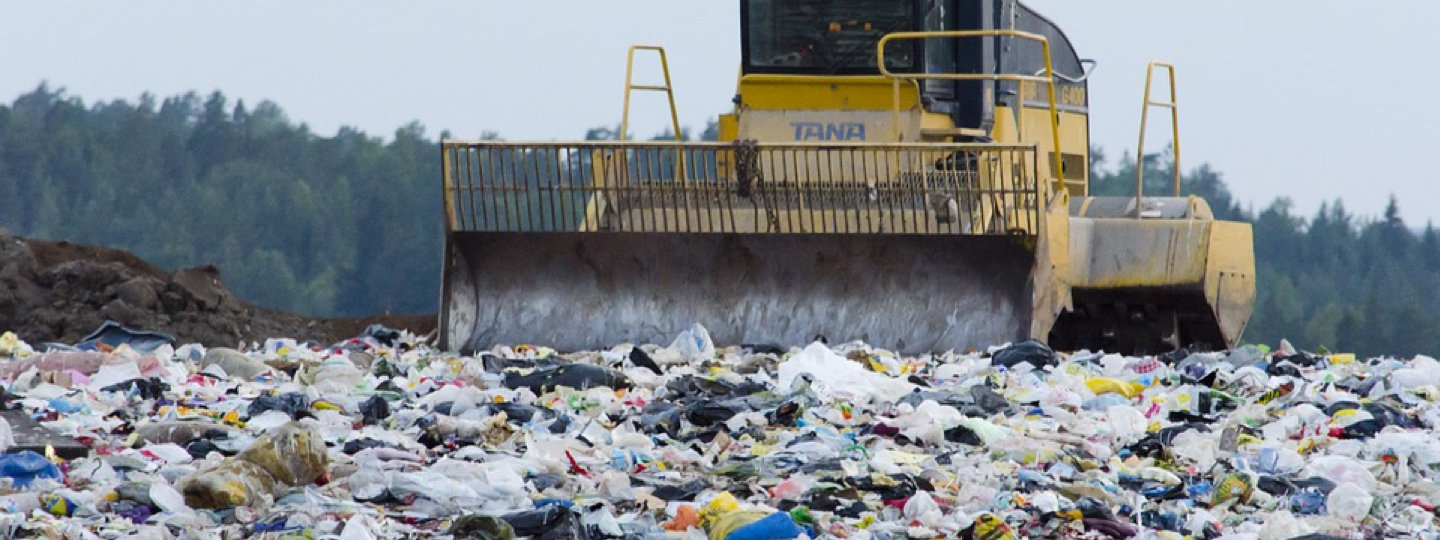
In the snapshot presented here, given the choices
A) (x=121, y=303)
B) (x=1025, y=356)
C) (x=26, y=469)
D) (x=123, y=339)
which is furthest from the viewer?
(x=121, y=303)

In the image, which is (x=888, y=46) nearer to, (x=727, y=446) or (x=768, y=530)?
(x=727, y=446)

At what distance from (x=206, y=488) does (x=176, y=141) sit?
165 feet

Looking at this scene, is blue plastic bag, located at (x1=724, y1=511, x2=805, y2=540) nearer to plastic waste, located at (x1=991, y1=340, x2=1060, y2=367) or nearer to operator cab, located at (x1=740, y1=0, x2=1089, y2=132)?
plastic waste, located at (x1=991, y1=340, x2=1060, y2=367)

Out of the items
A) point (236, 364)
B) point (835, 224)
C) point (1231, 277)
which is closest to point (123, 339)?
point (236, 364)

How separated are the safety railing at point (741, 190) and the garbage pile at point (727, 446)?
2.36ft

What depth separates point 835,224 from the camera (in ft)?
32.7

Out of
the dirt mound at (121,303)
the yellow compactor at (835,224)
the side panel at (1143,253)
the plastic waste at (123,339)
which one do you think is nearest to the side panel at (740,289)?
the yellow compactor at (835,224)

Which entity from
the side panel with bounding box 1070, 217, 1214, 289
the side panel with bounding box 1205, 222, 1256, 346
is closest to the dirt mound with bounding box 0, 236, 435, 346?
the side panel with bounding box 1070, 217, 1214, 289

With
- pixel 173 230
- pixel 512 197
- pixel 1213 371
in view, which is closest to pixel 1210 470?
pixel 1213 371

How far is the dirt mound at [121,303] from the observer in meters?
12.6

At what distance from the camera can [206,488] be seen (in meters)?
5.71

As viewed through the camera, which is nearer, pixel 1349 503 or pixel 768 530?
pixel 768 530

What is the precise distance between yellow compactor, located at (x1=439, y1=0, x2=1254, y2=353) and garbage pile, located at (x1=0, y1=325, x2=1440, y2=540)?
39cm

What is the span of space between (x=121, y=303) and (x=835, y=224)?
517cm
